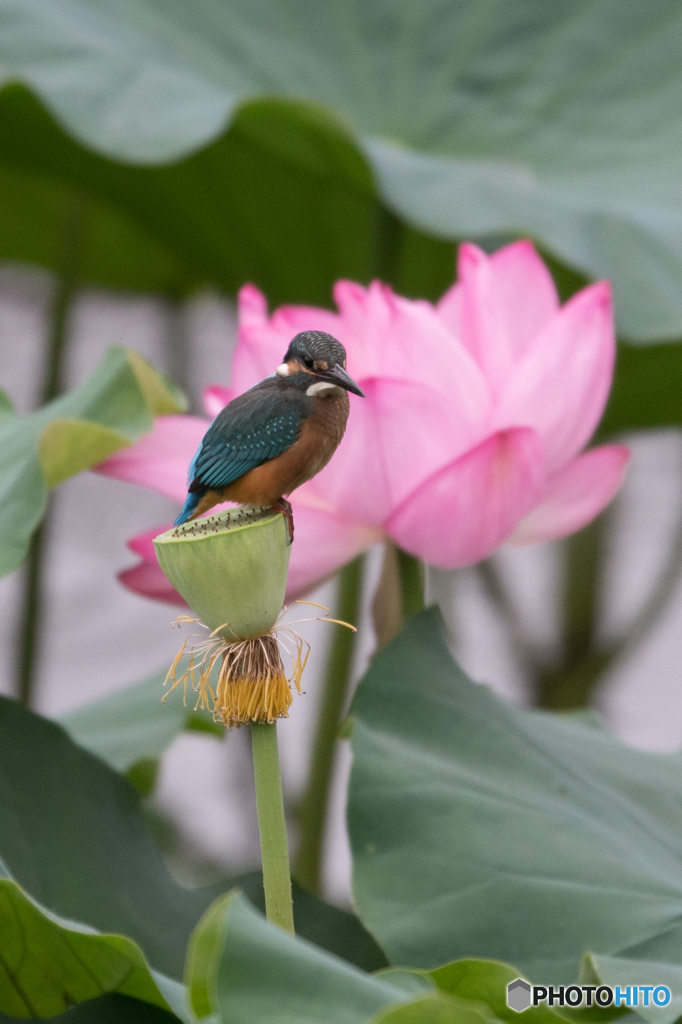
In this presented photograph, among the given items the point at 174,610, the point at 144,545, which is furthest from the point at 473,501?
the point at 174,610

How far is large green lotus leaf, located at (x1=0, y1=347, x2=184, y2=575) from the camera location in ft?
1.42

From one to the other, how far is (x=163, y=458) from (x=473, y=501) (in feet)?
0.42

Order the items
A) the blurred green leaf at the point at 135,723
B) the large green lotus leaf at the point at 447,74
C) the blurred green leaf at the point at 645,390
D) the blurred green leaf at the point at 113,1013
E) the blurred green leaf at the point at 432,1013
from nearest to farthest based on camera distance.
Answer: the blurred green leaf at the point at 432,1013
the blurred green leaf at the point at 113,1013
the blurred green leaf at the point at 135,723
the large green lotus leaf at the point at 447,74
the blurred green leaf at the point at 645,390

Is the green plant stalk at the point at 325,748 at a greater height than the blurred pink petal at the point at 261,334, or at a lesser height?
lesser

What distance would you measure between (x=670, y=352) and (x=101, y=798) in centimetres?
67

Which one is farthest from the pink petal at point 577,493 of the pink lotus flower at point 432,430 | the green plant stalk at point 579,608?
the green plant stalk at point 579,608

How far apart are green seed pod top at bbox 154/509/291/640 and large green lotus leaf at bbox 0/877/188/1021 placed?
92 millimetres

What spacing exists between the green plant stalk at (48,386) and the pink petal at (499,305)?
45cm

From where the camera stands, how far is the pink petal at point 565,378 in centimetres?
41

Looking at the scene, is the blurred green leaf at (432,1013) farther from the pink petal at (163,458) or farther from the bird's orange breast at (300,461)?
the pink petal at (163,458)

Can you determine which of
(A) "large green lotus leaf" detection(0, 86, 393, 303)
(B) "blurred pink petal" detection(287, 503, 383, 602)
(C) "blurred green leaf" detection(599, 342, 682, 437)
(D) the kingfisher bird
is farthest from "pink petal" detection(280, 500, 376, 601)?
(C) "blurred green leaf" detection(599, 342, 682, 437)

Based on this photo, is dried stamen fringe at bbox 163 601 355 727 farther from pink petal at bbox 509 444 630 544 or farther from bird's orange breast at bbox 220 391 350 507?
pink petal at bbox 509 444 630 544

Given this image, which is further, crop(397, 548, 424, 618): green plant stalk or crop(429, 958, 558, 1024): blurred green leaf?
crop(397, 548, 424, 618): green plant stalk

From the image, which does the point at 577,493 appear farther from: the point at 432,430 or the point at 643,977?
the point at 643,977
